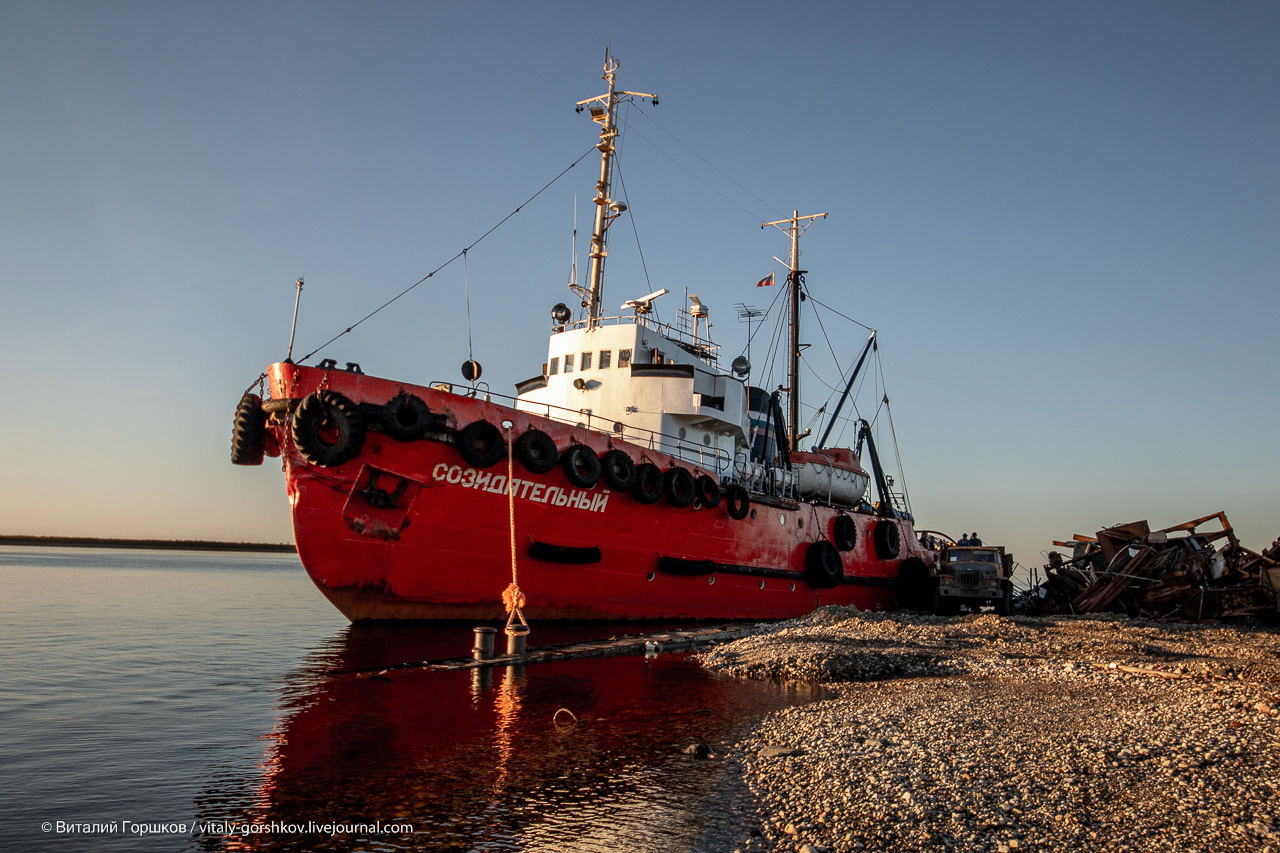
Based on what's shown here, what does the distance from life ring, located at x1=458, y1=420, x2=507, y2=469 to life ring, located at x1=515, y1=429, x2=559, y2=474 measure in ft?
1.11

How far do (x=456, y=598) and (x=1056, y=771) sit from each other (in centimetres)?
1001

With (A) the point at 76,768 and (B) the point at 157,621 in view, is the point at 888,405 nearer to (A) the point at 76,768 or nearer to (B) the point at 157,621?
(B) the point at 157,621

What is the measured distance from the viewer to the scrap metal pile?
19844 millimetres

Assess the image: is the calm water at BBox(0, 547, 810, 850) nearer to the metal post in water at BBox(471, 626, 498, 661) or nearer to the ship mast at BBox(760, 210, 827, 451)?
the metal post in water at BBox(471, 626, 498, 661)

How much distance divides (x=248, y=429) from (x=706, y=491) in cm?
893

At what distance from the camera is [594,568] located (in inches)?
565

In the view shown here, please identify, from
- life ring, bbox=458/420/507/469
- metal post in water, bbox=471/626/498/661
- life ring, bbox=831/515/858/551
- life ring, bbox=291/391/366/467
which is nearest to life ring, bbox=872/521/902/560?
life ring, bbox=831/515/858/551

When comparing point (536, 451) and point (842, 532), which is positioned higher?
point (536, 451)

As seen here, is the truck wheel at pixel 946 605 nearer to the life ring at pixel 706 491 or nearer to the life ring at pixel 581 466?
the life ring at pixel 706 491

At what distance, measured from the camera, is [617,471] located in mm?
14328

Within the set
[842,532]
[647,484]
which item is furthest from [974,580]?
[647,484]

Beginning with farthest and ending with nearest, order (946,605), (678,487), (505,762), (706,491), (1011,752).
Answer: (946,605), (706,491), (678,487), (505,762), (1011,752)

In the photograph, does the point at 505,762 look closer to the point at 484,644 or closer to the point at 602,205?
the point at 484,644

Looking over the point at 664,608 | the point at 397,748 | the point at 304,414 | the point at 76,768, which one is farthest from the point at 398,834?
the point at 664,608
